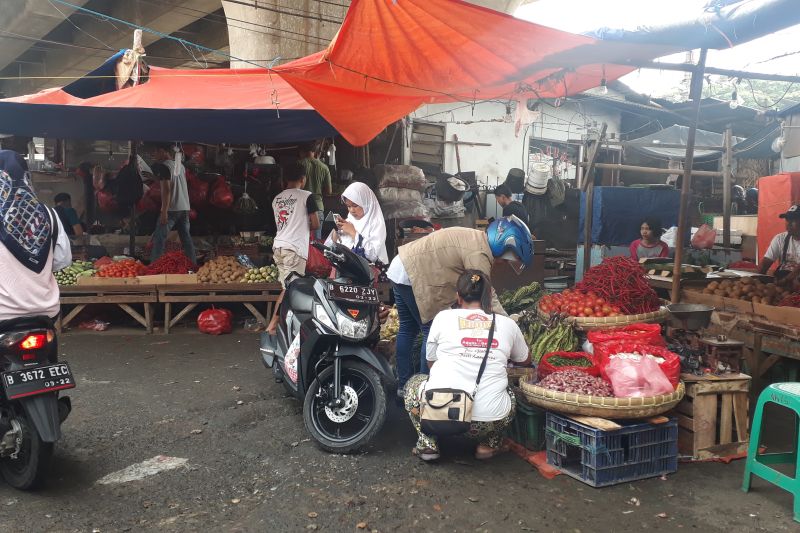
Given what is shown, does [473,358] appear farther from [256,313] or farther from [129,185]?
[129,185]

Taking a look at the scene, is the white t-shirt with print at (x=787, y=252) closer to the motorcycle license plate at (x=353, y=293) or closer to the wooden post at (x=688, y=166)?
the wooden post at (x=688, y=166)

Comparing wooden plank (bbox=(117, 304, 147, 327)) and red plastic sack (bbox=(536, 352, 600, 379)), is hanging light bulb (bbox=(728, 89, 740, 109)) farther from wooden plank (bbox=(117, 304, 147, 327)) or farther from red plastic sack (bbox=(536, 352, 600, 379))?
wooden plank (bbox=(117, 304, 147, 327))

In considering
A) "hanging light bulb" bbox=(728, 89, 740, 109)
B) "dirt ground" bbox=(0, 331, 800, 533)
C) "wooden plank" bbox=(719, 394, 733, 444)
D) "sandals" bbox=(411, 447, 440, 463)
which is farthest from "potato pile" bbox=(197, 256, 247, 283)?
"hanging light bulb" bbox=(728, 89, 740, 109)

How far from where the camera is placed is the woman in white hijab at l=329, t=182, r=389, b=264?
654 cm

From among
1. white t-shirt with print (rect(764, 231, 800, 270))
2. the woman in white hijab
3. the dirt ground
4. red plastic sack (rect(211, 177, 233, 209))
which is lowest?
the dirt ground

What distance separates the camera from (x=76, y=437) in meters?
4.80

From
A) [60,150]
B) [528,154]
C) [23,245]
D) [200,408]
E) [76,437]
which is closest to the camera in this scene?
[23,245]

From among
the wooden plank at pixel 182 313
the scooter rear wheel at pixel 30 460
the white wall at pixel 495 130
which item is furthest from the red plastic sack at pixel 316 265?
the white wall at pixel 495 130

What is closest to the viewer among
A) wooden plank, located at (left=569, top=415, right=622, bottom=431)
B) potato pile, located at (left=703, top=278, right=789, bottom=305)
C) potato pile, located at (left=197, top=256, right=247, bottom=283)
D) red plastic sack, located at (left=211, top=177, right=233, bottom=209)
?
wooden plank, located at (left=569, top=415, right=622, bottom=431)

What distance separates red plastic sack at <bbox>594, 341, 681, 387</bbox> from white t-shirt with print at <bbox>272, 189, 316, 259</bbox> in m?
4.09

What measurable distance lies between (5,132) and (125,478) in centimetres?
668

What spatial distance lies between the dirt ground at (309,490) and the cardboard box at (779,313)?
5.57 feet

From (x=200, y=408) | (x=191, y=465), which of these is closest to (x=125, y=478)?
(x=191, y=465)

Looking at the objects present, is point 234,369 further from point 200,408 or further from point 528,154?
point 528,154
